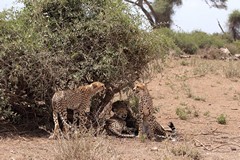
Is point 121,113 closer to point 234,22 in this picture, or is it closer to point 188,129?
point 188,129

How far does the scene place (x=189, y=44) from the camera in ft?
83.0

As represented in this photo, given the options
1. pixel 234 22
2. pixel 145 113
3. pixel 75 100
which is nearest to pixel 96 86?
pixel 75 100

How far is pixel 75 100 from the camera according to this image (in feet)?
24.3

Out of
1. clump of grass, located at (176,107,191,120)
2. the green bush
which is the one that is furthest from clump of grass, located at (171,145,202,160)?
clump of grass, located at (176,107,191,120)

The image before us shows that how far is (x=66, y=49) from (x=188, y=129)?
276 centimetres

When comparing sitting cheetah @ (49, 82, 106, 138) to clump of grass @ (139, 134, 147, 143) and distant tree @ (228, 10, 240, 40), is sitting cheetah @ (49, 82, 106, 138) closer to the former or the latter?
clump of grass @ (139, 134, 147, 143)

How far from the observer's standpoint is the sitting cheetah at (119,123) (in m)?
7.73

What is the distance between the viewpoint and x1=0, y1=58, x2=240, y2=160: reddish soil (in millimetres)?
6432

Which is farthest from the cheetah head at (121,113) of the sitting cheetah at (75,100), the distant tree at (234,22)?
the distant tree at (234,22)

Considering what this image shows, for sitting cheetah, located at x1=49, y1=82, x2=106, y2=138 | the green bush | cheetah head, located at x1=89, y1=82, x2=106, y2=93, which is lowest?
sitting cheetah, located at x1=49, y1=82, x2=106, y2=138

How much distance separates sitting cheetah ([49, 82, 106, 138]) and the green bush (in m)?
0.22

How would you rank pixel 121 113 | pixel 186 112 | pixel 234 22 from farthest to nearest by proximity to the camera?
pixel 234 22
pixel 186 112
pixel 121 113

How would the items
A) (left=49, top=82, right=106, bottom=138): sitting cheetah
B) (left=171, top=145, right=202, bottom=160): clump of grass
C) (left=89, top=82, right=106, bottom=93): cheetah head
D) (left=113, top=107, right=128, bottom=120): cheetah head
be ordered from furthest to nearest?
(left=113, top=107, right=128, bottom=120): cheetah head
(left=89, top=82, right=106, bottom=93): cheetah head
(left=49, top=82, right=106, bottom=138): sitting cheetah
(left=171, top=145, right=202, bottom=160): clump of grass

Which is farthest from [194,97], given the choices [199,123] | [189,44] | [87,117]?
[189,44]
